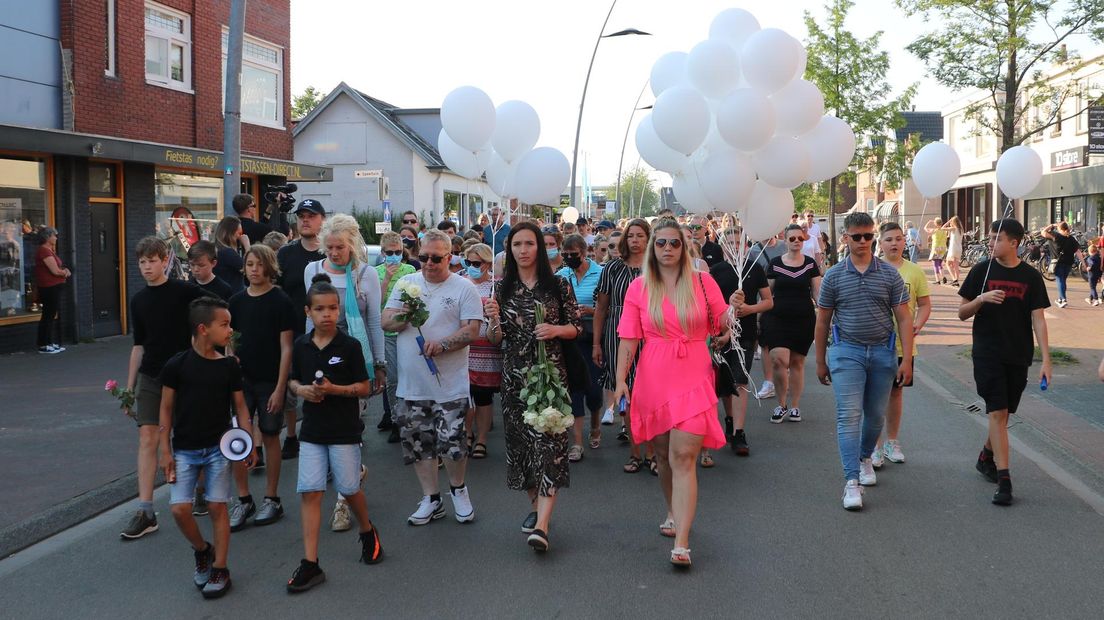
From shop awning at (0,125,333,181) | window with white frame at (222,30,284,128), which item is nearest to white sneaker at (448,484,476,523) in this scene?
shop awning at (0,125,333,181)

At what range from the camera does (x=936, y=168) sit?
30.0 ft

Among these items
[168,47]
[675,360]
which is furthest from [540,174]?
[168,47]

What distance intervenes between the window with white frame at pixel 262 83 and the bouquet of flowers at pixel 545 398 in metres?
16.2

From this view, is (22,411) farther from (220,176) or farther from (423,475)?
(220,176)

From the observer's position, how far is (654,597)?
4.77 metres

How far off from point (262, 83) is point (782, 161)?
15970 mm

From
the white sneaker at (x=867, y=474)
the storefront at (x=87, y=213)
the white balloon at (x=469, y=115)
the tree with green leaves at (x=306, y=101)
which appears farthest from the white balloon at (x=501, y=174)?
the tree with green leaves at (x=306, y=101)

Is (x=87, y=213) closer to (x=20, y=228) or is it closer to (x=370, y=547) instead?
(x=20, y=228)

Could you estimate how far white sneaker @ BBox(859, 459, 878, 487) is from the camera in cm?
689

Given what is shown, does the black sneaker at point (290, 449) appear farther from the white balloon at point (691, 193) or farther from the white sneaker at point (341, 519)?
the white balloon at point (691, 193)

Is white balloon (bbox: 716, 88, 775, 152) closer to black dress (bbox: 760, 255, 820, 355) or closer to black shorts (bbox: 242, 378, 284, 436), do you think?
black dress (bbox: 760, 255, 820, 355)

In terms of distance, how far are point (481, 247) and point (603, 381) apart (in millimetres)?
1621

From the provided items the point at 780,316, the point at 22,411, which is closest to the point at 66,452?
the point at 22,411

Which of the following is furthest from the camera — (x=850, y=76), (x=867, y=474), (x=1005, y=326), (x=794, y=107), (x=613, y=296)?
(x=850, y=76)
